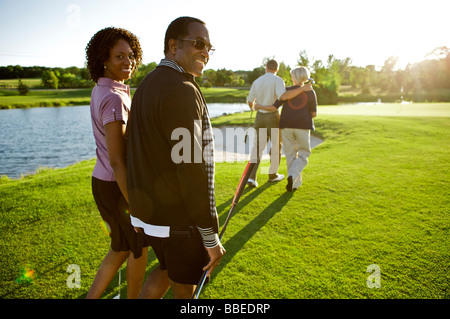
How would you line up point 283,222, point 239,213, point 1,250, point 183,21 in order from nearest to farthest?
point 183,21 < point 1,250 < point 283,222 < point 239,213

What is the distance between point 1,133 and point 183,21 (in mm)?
36583

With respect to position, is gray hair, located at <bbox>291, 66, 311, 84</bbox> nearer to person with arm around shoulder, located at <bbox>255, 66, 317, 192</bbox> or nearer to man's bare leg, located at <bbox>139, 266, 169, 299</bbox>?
person with arm around shoulder, located at <bbox>255, 66, 317, 192</bbox>

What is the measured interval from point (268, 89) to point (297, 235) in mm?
3163

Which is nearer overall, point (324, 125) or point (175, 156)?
point (175, 156)

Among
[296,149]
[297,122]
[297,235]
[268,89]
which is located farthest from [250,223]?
[268,89]

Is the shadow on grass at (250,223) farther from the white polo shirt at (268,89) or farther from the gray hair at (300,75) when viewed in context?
the gray hair at (300,75)

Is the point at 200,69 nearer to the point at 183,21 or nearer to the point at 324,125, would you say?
the point at 183,21

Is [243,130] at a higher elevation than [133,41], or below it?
below

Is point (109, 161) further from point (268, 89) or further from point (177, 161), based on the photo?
point (268, 89)

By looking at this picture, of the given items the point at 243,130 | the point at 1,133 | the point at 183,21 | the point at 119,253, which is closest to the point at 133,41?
the point at 183,21

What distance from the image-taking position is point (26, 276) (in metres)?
2.92

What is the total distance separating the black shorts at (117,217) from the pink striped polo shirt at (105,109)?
95mm

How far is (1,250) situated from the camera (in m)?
3.47

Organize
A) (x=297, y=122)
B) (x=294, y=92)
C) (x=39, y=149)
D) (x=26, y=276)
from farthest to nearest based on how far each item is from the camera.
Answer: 1. (x=39, y=149)
2. (x=297, y=122)
3. (x=294, y=92)
4. (x=26, y=276)
